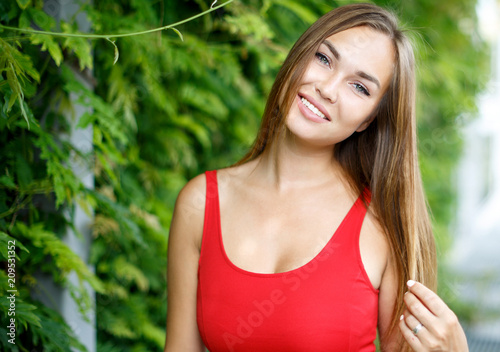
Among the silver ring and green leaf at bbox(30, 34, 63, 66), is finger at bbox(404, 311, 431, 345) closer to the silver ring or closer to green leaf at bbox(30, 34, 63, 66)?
the silver ring

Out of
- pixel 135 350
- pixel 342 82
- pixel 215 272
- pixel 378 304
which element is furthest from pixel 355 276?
pixel 135 350

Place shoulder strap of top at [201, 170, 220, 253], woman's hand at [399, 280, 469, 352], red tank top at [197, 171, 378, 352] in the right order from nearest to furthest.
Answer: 1. woman's hand at [399, 280, 469, 352]
2. red tank top at [197, 171, 378, 352]
3. shoulder strap of top at [201, 170, 220, 253]

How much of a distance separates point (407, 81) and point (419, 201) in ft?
1.26

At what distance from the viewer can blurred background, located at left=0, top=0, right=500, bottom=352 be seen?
1566mm

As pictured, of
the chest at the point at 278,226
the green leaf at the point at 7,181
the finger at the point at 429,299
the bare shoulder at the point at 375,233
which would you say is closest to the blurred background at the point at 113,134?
the green leaf at the point at 7,181

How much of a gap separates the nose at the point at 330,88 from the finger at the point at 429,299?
58 cm

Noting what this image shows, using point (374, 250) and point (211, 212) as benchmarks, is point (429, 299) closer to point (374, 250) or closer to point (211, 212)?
point (374, 250)

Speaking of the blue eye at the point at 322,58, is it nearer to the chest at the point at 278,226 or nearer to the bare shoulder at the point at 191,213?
the chest at the point at 278,226

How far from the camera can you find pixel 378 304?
65.5 inches

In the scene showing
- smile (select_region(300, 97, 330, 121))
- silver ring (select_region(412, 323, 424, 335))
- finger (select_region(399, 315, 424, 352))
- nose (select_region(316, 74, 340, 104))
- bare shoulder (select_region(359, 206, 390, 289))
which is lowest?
finger (select_region(399, 315, 424, 352))

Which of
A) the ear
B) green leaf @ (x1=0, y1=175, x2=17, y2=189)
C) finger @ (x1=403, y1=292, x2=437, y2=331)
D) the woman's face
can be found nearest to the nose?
the woman's face

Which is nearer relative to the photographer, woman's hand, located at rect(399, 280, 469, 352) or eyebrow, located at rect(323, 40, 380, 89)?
woman's hand, located at rect(399, 280, 469, 352)

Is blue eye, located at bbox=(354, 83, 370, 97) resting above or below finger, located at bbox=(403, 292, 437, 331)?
above

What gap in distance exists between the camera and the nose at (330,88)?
1564 mm
